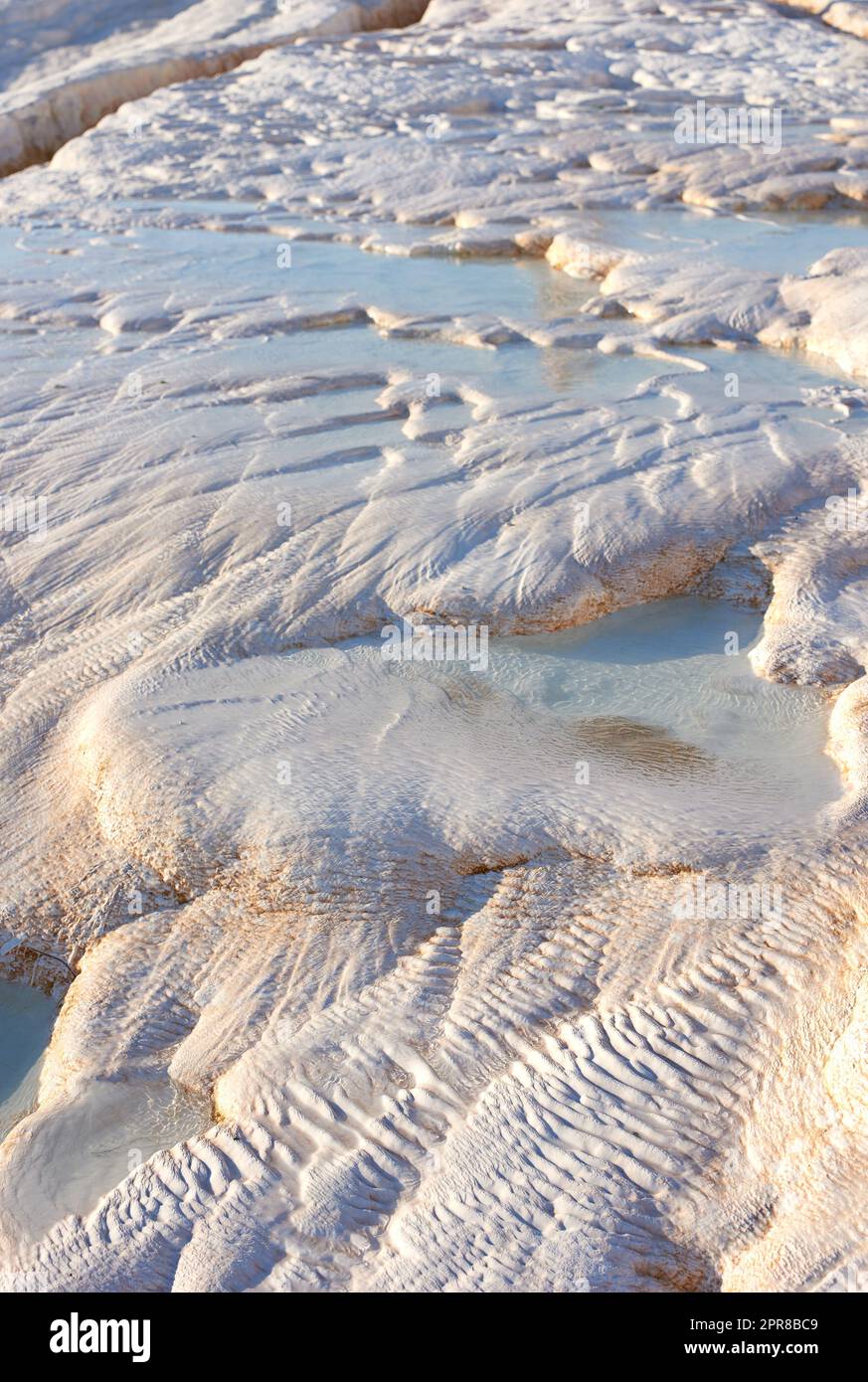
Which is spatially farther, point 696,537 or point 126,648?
point 696,537

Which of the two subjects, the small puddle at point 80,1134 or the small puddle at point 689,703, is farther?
the small puddle at point 689,703

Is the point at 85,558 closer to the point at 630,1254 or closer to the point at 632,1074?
the point at 632,1074

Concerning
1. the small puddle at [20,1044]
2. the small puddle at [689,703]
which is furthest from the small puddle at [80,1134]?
the small puddle at [689,703]

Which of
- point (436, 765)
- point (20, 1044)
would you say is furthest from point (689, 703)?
point (20, 1044)

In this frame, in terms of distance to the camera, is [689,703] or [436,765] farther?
[689,703]

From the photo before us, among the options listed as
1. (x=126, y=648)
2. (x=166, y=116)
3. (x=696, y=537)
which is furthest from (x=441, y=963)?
(x=166, y=116)

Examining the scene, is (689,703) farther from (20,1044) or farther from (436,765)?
(20,1044)

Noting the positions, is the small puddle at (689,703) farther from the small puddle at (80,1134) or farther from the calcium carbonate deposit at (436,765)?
the small puddle at (80,1134)

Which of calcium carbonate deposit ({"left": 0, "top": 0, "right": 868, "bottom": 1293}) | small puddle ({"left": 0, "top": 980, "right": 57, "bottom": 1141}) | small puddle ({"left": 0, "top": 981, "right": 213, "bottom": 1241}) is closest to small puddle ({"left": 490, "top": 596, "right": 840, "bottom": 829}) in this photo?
calcium carbonate deposit ({"left": 0, "top": 0, "right": 868, "bottom": 1293})
